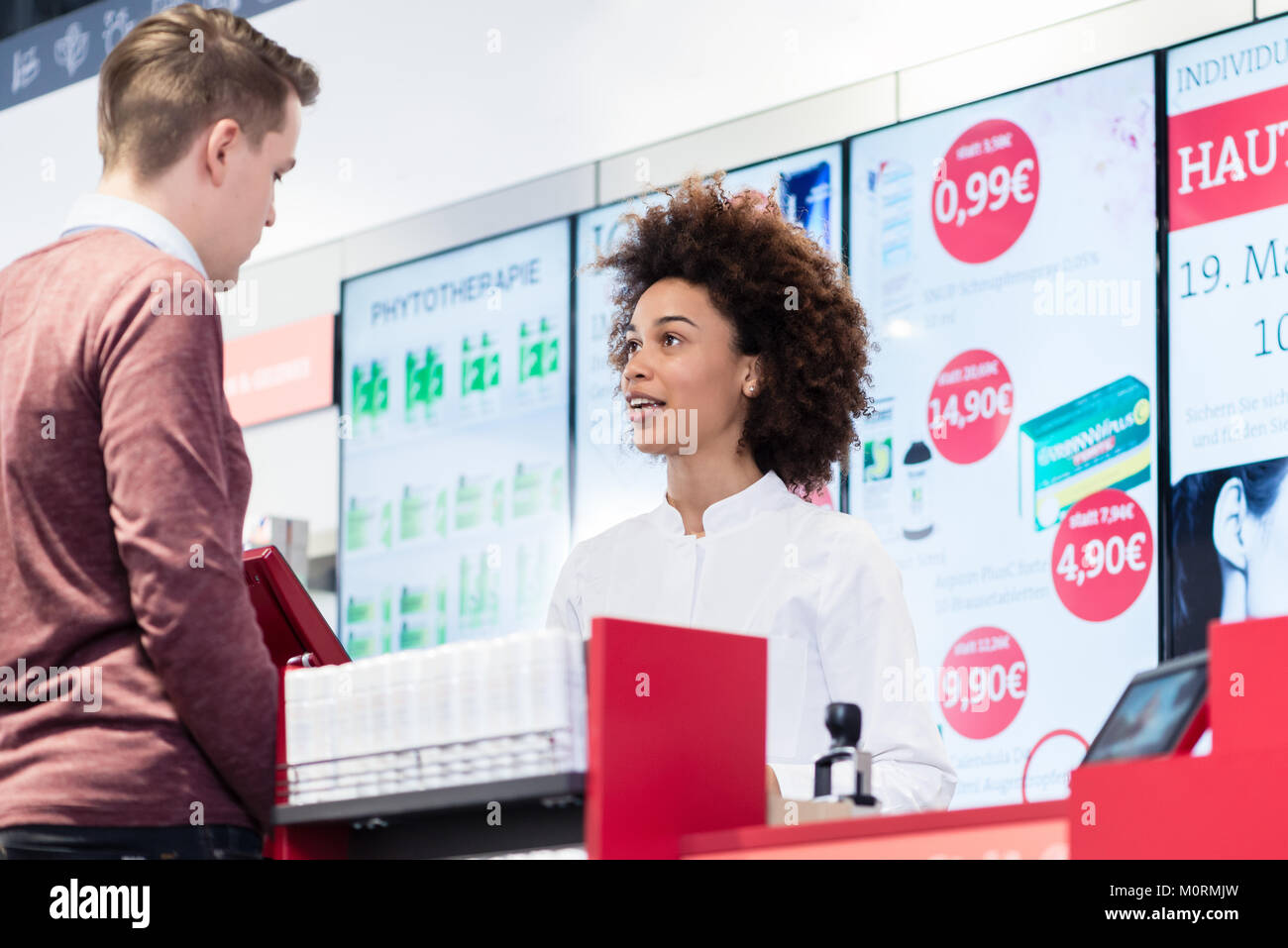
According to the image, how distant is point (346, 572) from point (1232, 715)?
592cm

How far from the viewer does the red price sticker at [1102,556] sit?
4.92 meters

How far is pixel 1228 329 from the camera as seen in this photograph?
4820 mm

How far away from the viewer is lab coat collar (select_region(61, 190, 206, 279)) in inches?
74.7

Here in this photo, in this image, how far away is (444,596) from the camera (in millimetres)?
6816

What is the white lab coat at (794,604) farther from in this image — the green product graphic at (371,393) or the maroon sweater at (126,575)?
the green product graphic at (371,393)

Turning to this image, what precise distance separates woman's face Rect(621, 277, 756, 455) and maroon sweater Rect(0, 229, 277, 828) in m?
1.20

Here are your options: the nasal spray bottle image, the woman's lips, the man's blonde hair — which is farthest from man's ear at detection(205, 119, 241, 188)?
the woman's lips

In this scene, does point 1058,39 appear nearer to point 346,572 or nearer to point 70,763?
point 346,572

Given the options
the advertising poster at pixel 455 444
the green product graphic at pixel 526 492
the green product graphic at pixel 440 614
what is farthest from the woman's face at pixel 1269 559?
the green product graphic at pixel 440 614

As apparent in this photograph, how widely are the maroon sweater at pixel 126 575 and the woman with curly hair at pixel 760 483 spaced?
3.14 feet

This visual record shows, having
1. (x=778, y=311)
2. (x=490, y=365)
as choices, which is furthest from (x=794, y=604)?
(x=490, y=365)

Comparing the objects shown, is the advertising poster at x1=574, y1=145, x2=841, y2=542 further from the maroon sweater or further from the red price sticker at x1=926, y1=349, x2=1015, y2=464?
the maroon sweater

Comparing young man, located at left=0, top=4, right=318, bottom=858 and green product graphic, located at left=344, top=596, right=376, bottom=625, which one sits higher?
green product graphic, located at left=344, top=596, right=376, bottom=625

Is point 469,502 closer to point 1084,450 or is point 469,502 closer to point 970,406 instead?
point 970,406
